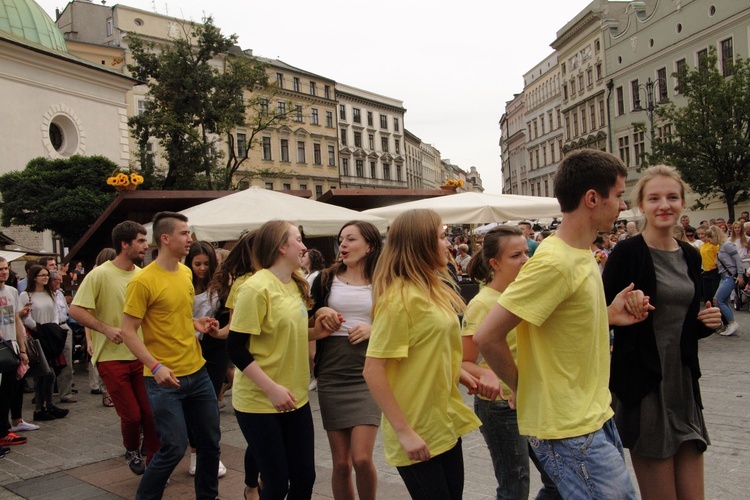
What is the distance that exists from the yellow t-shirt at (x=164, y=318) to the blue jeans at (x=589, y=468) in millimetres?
2746

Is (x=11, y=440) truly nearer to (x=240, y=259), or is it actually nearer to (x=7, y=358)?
(x=7, y=358)

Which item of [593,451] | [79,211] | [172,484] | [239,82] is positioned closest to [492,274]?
[593,451]

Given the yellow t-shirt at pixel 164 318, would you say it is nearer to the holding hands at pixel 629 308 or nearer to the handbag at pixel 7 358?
the handbag at pixel 7 358

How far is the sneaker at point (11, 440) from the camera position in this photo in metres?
6.90

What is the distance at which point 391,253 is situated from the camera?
3100mm

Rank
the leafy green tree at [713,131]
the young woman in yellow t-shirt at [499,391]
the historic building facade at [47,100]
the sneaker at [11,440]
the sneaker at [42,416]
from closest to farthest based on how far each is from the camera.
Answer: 1. the young woman in yellow t-shirt at [499,391]
2. the sneaker at [11,440]
3. the sneaker at [42,416]
4. the leafy green tree at [713,131]
5. the historic building facade at [47,100]

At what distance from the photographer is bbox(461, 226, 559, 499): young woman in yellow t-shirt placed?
315 centimetres

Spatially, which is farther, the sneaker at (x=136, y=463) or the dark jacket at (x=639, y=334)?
the sneaker at (x=136, y=463)

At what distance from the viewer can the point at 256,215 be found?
1028cm

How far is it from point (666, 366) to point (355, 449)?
5.60 ft

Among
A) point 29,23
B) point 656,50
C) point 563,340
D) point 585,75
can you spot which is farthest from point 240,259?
point 585,75

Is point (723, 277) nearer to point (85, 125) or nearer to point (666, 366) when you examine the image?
point (666, 366)

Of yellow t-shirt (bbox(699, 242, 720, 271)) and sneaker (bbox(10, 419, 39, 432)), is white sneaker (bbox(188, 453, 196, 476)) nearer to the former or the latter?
sneaker (bbox(10, 419, 39, 432))

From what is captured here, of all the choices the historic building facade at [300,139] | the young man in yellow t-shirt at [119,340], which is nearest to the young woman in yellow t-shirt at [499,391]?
the young man in yellow t-shirt at [119,340]
